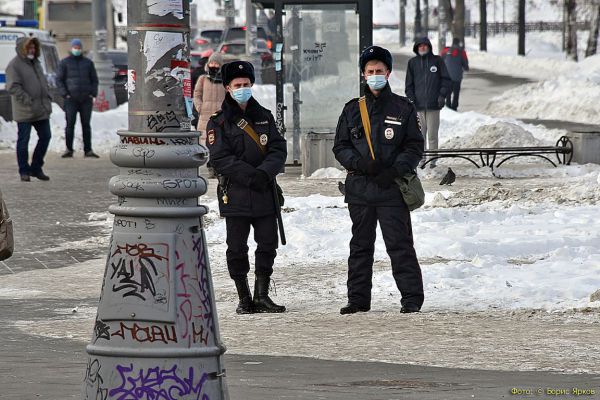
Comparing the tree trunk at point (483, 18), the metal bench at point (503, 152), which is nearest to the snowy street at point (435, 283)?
the metal bench at point (503, 152)

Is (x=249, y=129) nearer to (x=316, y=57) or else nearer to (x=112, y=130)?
(x=316, y=57)

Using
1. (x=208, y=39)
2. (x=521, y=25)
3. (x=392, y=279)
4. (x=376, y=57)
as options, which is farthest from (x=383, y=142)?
(x=521, y=25)

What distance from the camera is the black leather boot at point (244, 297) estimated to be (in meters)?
9.17

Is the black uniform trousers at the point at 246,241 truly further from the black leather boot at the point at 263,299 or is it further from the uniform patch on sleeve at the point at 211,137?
the uniform patch on sleeve at the point at 211,137

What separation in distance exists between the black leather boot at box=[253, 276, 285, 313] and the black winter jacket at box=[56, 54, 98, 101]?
13.4 metres

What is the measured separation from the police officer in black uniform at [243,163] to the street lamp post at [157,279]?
3.68m

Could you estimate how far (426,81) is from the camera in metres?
19.1

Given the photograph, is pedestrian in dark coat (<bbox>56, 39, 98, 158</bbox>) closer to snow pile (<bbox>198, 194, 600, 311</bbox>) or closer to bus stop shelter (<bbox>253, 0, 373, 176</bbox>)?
bus stop shelter (<bbox>253, 0, 373, 176</bbox>)

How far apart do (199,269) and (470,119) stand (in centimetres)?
2219

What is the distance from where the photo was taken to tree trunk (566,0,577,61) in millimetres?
55062

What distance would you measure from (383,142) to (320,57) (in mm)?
10972

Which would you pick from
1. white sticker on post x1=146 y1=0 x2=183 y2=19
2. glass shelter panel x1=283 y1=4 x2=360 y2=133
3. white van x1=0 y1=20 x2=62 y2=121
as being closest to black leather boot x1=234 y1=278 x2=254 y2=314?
white sticker on post x1=146 y1=0 x2=183 y2=19

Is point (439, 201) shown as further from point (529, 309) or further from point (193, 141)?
point (193, 141)

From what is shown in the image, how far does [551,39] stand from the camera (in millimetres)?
96188
